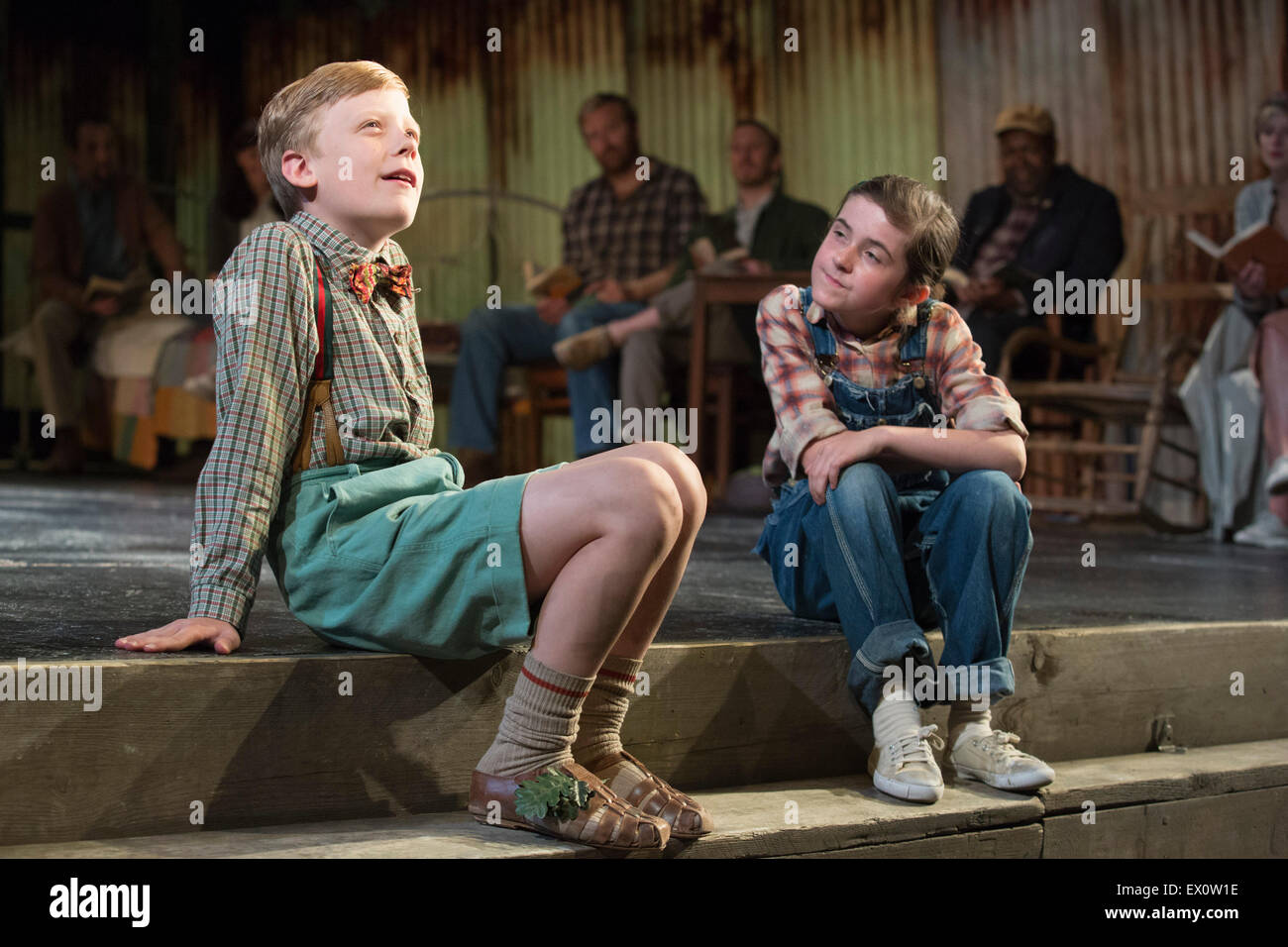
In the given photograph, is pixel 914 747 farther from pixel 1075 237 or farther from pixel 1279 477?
pixel 1075 237

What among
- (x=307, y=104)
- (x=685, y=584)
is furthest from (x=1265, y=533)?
(x=307, y=104)

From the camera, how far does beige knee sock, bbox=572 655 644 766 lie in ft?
4.66

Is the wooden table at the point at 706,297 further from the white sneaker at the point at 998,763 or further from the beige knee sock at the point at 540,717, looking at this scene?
the beige knee sock at the point at 540,717

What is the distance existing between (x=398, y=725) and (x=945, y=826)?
0.60 metres

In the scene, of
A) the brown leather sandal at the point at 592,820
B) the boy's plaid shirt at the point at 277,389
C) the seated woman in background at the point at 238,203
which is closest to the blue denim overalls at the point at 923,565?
the brown leather sandal at the point at 592,820

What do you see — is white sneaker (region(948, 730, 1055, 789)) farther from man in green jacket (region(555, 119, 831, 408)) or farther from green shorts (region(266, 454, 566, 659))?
man in green jacket (region(555, 119, 831, 408))

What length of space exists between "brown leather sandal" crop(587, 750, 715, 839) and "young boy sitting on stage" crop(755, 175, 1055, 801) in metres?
0.28

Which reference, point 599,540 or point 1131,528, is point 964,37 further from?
point 599,540

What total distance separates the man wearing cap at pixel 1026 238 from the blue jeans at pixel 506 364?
1.10 metres

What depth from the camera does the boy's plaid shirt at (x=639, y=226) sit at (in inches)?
183

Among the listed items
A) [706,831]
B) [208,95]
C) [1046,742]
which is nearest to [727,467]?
[1046,742]

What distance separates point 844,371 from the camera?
1735 millimetres

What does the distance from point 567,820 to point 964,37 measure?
513 cm
